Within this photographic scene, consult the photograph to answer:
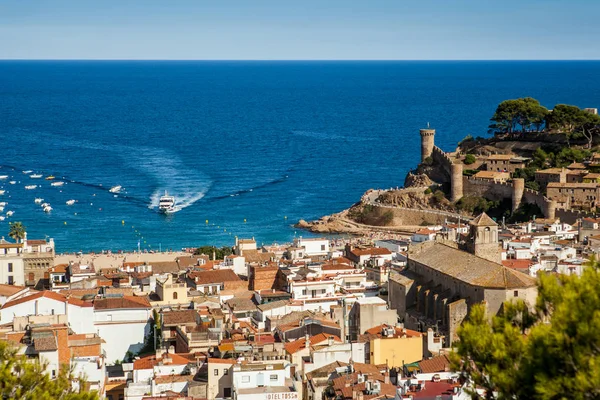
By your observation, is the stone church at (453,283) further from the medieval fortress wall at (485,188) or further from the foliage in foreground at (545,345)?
the medieval fortress wall at (485,188)

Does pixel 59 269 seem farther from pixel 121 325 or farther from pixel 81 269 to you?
pixel 121 325

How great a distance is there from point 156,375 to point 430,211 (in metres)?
43.5

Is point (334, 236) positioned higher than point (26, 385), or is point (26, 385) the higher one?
point (26, 385)

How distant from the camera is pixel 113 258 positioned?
55438 millimetres

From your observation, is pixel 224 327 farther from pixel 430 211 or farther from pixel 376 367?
pixel 430 211

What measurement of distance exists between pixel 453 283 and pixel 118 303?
11.5 metres

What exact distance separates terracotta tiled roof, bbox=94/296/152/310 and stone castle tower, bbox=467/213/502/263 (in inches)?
471

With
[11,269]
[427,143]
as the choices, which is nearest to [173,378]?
[11,269]

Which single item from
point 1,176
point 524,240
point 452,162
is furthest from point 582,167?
point 1,176

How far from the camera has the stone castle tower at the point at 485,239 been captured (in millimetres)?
39156

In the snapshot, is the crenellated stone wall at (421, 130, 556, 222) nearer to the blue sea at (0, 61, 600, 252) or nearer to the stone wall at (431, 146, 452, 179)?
the stone wall at (431, 146, 452, 179)

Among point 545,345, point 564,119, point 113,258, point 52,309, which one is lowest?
point 113,258

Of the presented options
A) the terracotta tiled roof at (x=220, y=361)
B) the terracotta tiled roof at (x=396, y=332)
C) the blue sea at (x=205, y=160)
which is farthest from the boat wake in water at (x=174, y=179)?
the terracotta tiled roof at (x=220, y=361)

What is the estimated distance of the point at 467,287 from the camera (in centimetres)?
3553
